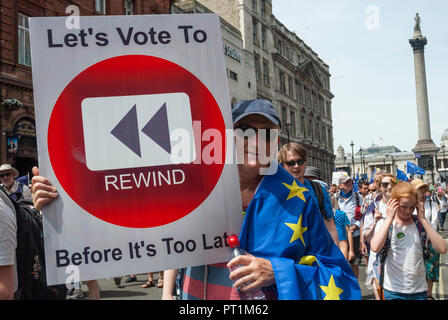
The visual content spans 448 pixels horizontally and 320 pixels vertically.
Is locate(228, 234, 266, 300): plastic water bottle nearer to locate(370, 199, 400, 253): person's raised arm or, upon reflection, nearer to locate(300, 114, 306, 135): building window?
locate(370, 199, 400, 253): person's raised arm

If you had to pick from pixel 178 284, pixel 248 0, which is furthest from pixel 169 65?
pixel 248 0

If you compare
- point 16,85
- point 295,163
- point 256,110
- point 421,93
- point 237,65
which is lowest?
point 295,163

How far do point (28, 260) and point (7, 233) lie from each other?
325 mm

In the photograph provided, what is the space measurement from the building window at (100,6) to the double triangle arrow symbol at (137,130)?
66.7ft

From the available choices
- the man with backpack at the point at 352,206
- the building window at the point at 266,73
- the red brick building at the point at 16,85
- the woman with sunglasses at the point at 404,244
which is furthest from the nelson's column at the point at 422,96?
the woman with sunglasses at the point at 404,244

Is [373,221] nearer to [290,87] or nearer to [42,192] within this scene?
[42,192]

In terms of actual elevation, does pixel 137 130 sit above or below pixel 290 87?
below

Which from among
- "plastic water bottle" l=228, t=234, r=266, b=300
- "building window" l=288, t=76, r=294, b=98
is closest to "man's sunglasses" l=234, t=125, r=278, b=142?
"plastic water bottle" l=228, t=234, r=266, b=300

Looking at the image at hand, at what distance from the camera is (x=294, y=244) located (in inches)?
69.2

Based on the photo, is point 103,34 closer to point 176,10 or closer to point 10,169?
point 10,169

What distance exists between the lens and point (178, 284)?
1.98 meters

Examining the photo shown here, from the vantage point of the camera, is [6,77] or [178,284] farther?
[6,77]

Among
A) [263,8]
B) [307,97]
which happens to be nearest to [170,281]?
[263,8]

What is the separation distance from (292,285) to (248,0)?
3810 centimetres
